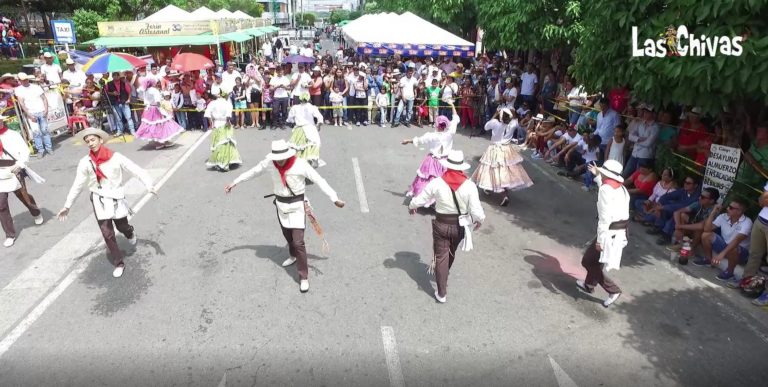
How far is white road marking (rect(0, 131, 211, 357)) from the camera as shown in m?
5.25

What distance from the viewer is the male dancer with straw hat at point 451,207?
17.3 feet

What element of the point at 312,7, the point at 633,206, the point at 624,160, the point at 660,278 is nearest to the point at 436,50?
the point at 624,160

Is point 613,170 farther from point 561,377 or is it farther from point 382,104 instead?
point 382,104

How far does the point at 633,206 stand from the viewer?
8625 mm

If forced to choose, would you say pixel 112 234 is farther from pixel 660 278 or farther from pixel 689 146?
pixel 689 146

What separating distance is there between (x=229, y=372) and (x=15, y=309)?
2923 mm

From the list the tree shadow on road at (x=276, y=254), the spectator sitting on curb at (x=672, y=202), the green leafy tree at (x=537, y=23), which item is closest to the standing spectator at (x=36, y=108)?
the tree shadow on road at (x=276, y=254)

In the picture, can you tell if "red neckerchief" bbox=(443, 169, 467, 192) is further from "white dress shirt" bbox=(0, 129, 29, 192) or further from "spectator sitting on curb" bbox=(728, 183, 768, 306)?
"white dress shirt" bbox=(0, 129, 29, 192)

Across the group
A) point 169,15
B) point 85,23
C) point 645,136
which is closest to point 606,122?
point 645,136

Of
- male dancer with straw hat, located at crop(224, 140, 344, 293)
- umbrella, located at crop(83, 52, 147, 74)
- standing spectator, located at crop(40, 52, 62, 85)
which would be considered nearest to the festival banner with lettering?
male dancer with straw hat, located at crop(224, 140, 344, 293)

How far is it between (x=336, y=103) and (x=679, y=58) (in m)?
11.2

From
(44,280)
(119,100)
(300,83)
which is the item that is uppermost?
(300,83)

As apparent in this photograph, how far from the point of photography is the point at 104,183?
600 cm

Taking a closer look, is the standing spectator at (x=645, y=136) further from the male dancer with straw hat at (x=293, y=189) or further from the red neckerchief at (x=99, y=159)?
the red neckerchief at (x=99, y=159)
